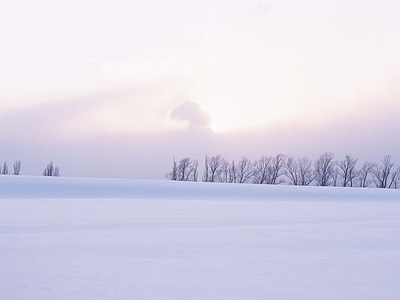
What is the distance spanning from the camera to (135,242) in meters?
5.08

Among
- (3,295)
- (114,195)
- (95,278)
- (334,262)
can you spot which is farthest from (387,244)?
(114,195)

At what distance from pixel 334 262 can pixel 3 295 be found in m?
2.63

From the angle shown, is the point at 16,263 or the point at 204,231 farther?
the point at 204,231

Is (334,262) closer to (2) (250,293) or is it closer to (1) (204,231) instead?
(2) (250,293)

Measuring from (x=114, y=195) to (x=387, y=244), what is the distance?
1235 centimetres

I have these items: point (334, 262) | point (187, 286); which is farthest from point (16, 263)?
point (334, 262)

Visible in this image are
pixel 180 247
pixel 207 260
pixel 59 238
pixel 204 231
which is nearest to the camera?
pixel 207 260

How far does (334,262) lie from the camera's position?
165 inches

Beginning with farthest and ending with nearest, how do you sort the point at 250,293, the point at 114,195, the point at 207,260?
the point at 114,195 → the point at 207,260 → the point at 250,293

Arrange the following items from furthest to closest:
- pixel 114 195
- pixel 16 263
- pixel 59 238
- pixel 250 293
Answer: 1. pixel 114 195
2. pixel 59 238
3. pixel 16 263
4. pixel 250 293

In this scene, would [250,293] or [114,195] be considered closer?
[250,293]

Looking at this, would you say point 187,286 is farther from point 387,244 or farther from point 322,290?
point 387,244

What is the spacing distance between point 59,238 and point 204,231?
1826 millimetres

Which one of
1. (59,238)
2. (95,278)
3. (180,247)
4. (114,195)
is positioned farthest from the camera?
(114,195)
